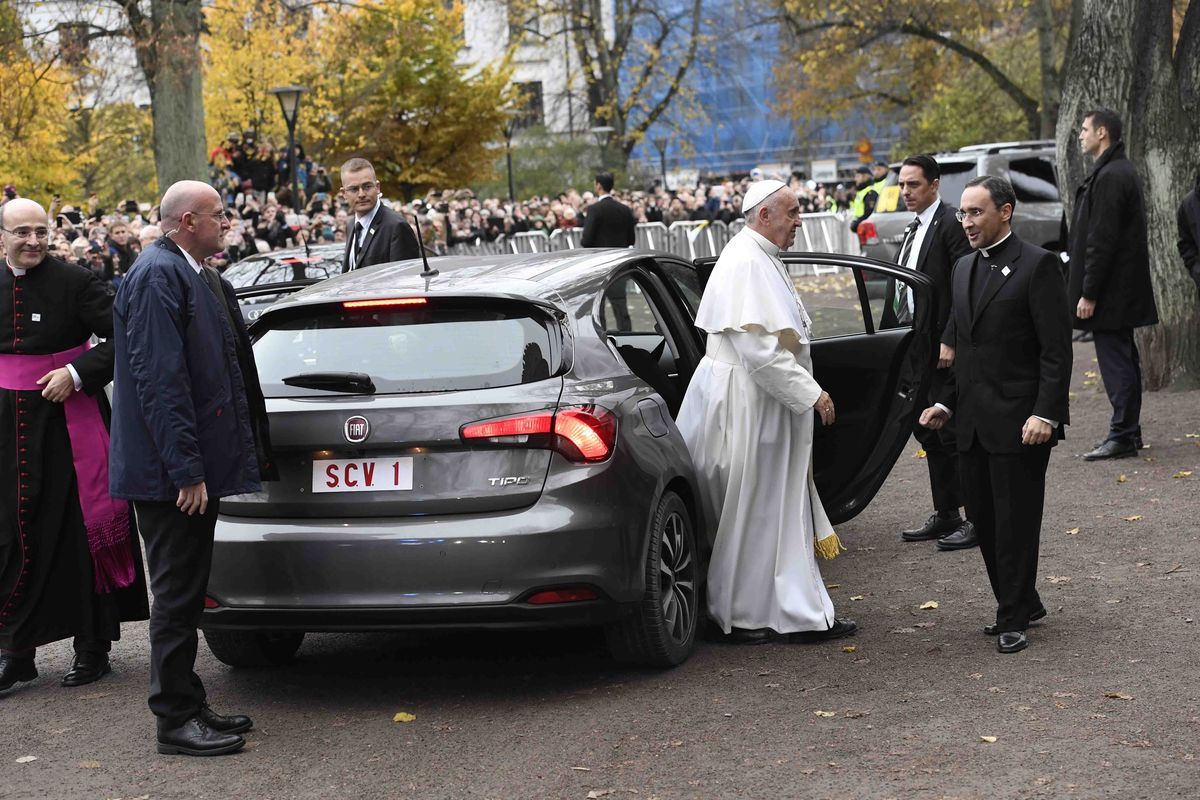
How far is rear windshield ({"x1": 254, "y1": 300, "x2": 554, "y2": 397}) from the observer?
551 centimetres

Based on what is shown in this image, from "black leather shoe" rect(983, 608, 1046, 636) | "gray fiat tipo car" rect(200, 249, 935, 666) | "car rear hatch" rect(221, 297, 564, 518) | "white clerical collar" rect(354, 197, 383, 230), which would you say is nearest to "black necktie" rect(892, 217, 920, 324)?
"black leather shoe" rect(983, 608, 1046, 636)

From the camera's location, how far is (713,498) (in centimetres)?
651

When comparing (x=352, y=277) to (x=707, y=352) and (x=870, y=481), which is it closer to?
(x=707, y=352)

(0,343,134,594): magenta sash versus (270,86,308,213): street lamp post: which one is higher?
(270,86,308,213): street lamp post

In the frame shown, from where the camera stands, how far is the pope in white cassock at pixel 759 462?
20.7 feet

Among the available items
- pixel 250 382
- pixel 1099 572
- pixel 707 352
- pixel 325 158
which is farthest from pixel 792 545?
pixel 325 158

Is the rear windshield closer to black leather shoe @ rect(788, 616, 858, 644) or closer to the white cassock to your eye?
the white cassock

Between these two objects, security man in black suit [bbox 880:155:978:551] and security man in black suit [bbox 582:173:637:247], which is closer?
security man in black suit [bbox 880:155:978:551]

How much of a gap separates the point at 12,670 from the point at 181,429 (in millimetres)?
1897

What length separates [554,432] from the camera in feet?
17.7

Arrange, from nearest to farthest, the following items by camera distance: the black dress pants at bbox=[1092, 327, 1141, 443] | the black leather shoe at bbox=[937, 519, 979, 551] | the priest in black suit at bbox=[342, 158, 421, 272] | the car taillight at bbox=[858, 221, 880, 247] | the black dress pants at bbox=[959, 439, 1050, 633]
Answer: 1. the black dress pants at bbox=[959, 439, 1050, 633]
2. the black leather shoe at bbox=[937, 519, 979, 551]
3. the priest in black suit at bbox=[342, 158, 421, 272]
4. the black dress pants at bbox=[1092, 327, 1141, 443]
5. the car taillight at bbox=[858, 221, 880, 247]

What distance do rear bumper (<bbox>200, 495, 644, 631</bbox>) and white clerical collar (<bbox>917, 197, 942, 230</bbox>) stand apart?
10.7 feet

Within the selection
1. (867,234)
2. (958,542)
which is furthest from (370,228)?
(867,234)

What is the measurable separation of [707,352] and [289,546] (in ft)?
6.48
